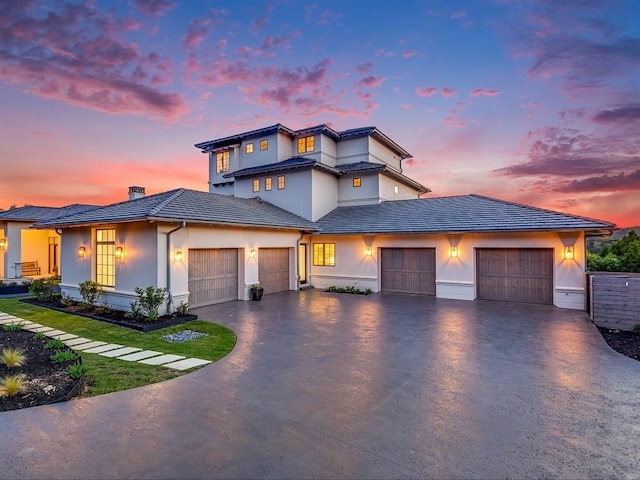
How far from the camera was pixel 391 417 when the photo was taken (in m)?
4.02

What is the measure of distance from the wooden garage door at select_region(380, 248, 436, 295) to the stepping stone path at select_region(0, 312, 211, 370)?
10.6 m

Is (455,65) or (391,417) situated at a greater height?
(455,65)

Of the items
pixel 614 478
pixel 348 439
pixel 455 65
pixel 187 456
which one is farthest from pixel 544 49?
pixel 187 456

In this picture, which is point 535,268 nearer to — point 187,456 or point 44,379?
point 187,456

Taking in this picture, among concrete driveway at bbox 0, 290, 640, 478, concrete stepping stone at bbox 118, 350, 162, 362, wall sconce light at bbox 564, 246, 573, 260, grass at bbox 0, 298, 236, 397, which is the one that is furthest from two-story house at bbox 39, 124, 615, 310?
concrete driveway at bbox 0, 290, 640, 478

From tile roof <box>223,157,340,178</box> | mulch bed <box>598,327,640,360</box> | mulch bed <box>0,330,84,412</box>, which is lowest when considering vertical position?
mulch bed <box>598,327,640,360</box>

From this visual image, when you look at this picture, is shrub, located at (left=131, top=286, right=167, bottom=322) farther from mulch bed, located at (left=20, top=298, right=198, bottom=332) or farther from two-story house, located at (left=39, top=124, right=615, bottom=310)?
two-story house, located at (left=39, top=124, right=615, bottom=310)

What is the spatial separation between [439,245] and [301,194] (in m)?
7.75

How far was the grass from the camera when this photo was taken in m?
5.16

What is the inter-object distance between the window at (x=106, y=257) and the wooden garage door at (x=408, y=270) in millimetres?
11145

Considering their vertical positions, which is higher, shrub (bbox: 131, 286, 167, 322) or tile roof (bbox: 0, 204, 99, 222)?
tile roof (bbox: 0, 204, 99, 222)

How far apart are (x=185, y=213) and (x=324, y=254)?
8.07 metres

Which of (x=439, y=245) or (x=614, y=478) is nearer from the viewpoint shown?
(x=614, y=478)

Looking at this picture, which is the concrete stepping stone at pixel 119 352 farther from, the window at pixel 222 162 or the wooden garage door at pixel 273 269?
the window at pixel 222 162
